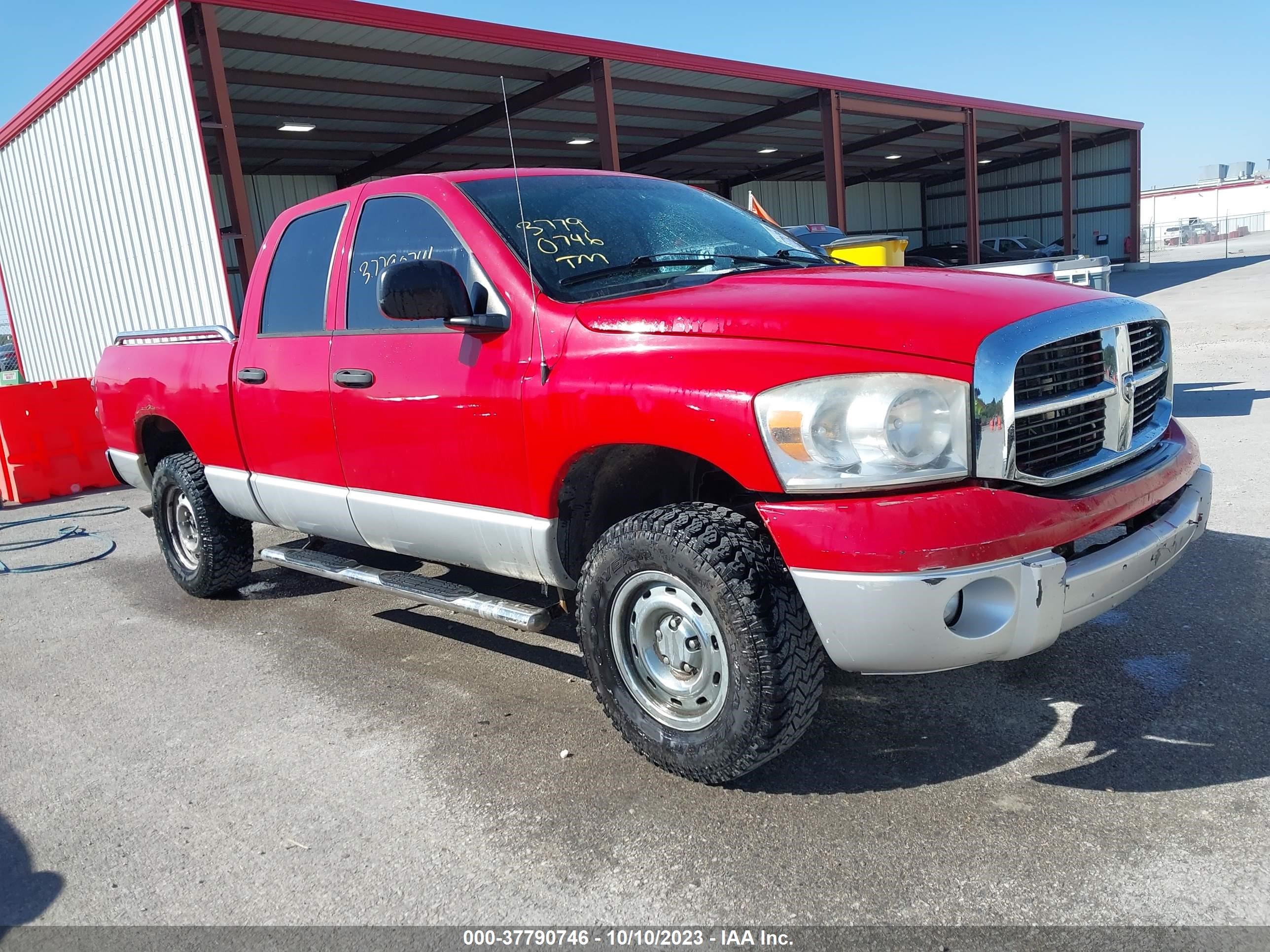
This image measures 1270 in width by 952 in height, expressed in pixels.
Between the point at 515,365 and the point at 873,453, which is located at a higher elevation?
the point at 515,365

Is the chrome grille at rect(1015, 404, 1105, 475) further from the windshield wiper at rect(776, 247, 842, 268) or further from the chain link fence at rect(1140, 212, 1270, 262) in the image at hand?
the chain link fence at rect(1140, 212, 1270, 262)

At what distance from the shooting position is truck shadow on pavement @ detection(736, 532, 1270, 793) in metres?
2.93

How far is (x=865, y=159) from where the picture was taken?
32.9 m

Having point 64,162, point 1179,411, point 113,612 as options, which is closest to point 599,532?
point 113,612

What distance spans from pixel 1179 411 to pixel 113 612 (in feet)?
26.2

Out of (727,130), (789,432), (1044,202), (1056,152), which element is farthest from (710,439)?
(1044,202)

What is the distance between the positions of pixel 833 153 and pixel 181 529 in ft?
51.5

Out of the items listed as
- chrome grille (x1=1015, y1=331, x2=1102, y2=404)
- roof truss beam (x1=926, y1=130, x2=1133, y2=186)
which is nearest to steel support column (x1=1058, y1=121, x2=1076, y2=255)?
roof truss beam (x1=926, y1=130, x2=1133, y2=186)

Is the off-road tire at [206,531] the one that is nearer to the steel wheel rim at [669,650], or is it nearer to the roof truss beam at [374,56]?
the steel wheel rim at [669,650]

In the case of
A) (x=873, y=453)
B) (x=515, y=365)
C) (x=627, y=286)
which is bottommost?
(x=873, y=453)

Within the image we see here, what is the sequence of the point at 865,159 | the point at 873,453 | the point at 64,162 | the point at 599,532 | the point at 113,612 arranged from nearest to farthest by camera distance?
1. the point at 873,453
2. the point at 599,532
3. the point at 113,612
4. the point at 64,162
5. the point at 865,159

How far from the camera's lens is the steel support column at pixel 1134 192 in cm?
3388

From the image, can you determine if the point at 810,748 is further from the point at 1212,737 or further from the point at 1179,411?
the point at 1179,411

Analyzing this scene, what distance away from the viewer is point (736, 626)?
270 centimetres
